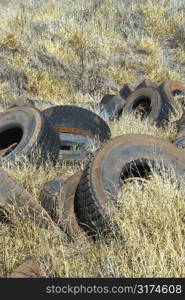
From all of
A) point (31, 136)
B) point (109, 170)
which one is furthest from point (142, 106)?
point (109, 170)

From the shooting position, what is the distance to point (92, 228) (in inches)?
170

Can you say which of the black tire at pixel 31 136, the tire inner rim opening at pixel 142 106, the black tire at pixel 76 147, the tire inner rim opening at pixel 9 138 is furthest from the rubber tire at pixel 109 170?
the tire inner rim opening at pixel 142 106

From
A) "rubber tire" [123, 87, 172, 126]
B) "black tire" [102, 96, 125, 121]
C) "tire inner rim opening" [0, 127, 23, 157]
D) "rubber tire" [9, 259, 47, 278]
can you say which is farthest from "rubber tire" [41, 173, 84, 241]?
"black tire" [102, 96, 125, 121]

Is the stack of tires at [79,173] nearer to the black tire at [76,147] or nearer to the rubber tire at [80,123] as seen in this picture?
the black tire at [76,147]

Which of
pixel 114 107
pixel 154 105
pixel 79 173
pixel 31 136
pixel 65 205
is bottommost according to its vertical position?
pixel 114 107

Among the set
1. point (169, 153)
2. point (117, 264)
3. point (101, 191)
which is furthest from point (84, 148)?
point (117, 264)

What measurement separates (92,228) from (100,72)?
8995 millimetres

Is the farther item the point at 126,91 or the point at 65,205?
the point at 126,91

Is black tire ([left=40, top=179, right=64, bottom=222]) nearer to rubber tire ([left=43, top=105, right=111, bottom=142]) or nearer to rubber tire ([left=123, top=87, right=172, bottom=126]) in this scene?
rubber tire ([left=43, top=105, right=111, bottom=142])

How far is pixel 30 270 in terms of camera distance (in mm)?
3363

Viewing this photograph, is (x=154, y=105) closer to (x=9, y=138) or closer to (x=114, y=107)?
(x=114, y=107)

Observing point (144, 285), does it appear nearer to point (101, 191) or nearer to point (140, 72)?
point (101, 191)

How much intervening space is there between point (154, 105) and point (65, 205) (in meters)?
4.78

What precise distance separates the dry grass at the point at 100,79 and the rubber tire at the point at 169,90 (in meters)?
0.35
